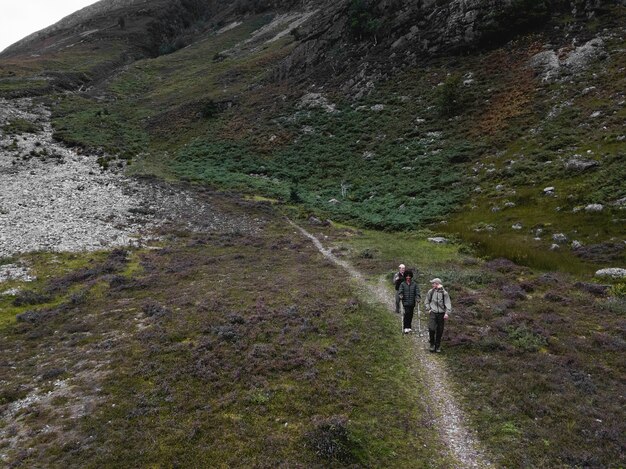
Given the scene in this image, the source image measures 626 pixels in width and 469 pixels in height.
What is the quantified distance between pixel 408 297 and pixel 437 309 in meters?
2.08

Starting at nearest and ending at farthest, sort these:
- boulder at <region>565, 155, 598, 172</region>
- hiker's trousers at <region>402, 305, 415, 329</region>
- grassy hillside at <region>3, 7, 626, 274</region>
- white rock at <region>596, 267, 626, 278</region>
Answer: hiker's trousers at <region>402, 305, 415, 329</region> < white rock at <region>596, 267, 626, 278</region> < grassy hillside at <region>3, 7, 626, 274</region> < boulder at <region>565, 155, 598, 172</region>

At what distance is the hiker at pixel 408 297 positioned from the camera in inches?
711

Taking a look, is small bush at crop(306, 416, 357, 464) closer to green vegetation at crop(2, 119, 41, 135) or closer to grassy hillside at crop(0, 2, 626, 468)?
grassy hillside at crop(0, 2, 626, 468)

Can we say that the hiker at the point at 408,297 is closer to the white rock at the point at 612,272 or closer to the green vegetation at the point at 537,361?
the green vegetation at the point at 537,361

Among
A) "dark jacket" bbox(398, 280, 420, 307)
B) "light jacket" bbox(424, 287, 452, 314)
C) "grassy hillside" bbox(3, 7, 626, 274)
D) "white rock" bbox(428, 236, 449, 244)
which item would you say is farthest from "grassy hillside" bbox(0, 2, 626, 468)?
"light jacket" bbox(424, 287, 452, 314)

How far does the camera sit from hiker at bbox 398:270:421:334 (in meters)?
18.1

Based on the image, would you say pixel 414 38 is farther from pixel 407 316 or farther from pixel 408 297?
pixel 407 316

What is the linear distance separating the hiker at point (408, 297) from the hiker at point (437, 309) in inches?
62.6

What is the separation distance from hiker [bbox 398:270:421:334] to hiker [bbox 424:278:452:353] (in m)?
1.59

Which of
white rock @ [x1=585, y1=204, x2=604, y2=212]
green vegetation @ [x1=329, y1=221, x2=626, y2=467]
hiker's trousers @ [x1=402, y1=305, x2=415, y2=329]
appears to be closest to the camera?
green vegetation @ [x1=329, y1=221, x2=626, y2=467]

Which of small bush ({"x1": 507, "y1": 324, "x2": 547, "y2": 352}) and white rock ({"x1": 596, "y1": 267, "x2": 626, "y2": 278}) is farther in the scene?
white rock ({"x1": 596, "y1": 267, "x2": 626, "y2": 278})

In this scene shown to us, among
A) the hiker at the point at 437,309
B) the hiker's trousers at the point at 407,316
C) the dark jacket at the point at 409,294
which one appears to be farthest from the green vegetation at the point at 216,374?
the dark jacket at the point at 409,294

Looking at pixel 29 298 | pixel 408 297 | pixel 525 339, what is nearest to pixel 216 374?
pixel 408 297

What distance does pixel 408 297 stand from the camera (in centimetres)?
1805
